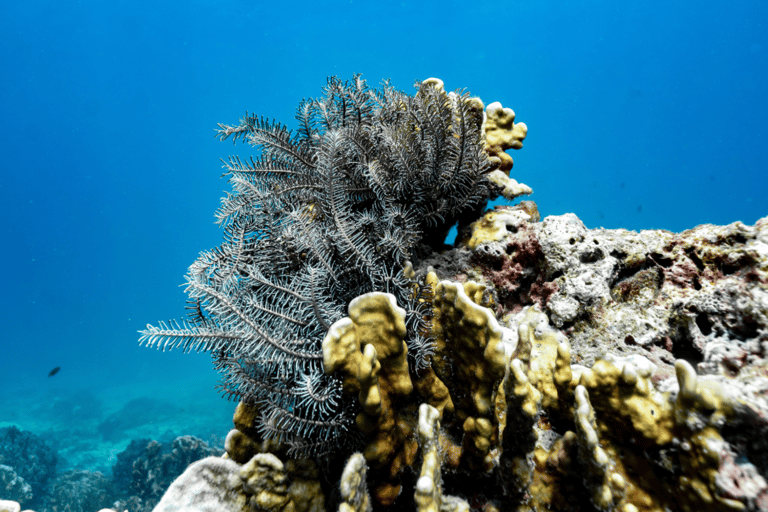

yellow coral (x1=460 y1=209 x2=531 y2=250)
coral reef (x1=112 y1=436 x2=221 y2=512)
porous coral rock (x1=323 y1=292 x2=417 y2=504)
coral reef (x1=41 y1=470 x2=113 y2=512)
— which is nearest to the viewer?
porous coral rock (x1=323 y1=292 x2=417 y2=504)

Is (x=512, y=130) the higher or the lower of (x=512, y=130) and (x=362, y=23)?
the lower

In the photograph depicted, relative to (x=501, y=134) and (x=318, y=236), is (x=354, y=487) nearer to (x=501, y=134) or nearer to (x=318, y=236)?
(x=318, y=236)

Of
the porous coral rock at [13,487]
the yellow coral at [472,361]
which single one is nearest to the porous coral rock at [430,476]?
the yellow coral at [472,361]

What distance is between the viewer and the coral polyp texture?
4.80 ft

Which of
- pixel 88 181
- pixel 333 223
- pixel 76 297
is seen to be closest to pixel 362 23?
pixel 88 181

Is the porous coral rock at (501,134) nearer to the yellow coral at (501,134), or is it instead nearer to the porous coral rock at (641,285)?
the yellow coral at (501,134)

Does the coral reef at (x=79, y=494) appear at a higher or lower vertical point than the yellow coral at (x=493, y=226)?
higher

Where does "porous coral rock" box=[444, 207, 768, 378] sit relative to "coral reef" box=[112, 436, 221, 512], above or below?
below

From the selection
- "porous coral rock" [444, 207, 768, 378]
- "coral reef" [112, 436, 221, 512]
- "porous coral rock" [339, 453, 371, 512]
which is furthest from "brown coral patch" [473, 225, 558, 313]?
"coral reef" [112, 436, 221, 512]

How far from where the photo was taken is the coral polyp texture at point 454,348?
1463 mm

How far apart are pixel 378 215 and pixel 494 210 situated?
130cm

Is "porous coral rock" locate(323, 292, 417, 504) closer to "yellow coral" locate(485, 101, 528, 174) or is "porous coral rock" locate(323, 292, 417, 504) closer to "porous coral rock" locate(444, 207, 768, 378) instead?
"porous coral rock" locate(444, 207, 768, 378)

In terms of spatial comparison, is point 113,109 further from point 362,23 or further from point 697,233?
point 697,233

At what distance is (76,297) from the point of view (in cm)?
11162
